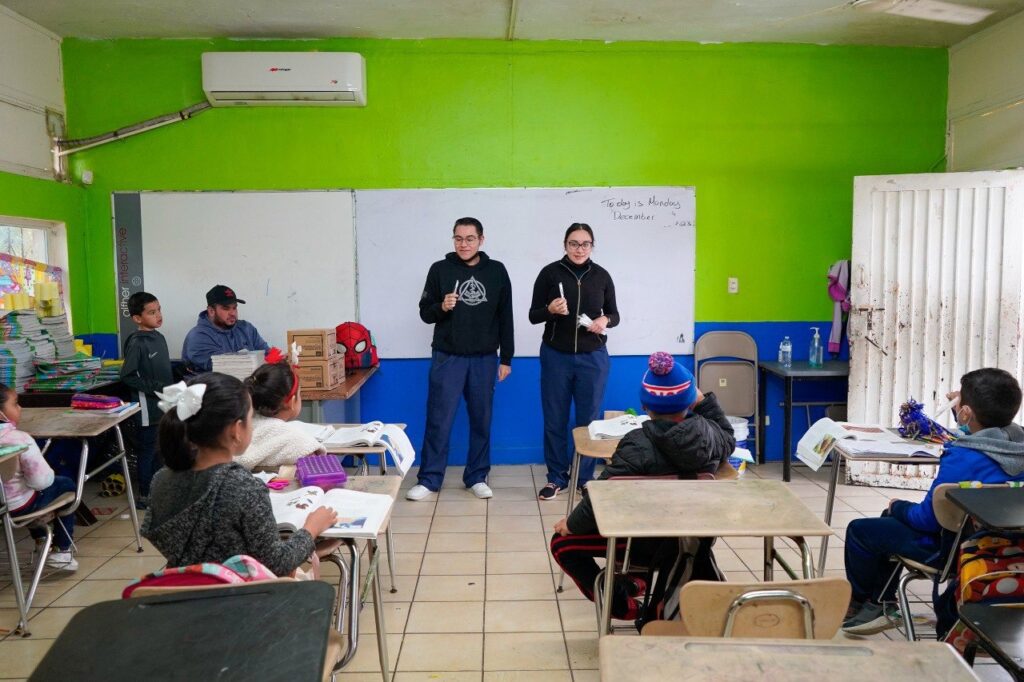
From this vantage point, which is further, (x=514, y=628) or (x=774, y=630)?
(x=514, y=628)

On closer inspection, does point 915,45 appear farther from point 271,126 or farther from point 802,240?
point 271,126

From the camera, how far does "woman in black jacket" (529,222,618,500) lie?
4.47 m

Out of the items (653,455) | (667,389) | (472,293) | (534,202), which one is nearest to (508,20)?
(534,202)

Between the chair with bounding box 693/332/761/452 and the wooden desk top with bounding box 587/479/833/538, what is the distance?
286 cm

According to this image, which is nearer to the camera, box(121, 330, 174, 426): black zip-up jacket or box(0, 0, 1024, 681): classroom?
box(121, 330, 174, 426): black zip-up jacket

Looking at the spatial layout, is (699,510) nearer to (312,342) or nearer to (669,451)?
(669,451)

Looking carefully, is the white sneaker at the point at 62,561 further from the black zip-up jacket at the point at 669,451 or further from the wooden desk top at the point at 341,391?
the black zip-up jacket at the point at 669,451

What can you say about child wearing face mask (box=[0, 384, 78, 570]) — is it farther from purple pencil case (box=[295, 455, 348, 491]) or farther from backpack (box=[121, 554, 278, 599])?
backpack (box=[121, 554, 278, 599])

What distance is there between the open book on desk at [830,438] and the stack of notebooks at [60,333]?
4377 millimetres

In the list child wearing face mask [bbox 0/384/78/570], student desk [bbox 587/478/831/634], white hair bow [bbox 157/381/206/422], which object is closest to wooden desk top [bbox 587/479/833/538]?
student desk [bbox 587/478/831/634]

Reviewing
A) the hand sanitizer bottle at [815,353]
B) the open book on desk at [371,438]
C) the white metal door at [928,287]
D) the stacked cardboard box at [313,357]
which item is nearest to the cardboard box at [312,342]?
the stacked cardboard box at [313,357]

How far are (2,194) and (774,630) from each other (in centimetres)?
478

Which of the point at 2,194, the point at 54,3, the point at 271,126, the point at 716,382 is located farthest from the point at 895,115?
the point at 2,194

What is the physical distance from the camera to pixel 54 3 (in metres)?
4.23
